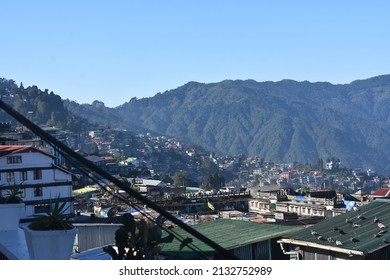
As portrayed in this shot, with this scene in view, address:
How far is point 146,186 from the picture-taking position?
38.2m

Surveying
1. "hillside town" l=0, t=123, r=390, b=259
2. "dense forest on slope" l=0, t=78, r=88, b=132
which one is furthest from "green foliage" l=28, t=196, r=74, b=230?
"dense forest on slope" l=0, t=78, r=88, b=132

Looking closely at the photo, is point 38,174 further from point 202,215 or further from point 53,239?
point 53,239

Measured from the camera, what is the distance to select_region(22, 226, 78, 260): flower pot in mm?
3182

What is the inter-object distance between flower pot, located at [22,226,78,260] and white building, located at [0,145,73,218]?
10.1 m

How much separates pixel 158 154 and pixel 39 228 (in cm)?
8810

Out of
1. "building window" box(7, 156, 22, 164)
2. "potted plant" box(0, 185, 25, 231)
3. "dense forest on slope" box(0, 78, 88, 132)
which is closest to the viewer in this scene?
"potted plant" box(0, 185, 25, 231)

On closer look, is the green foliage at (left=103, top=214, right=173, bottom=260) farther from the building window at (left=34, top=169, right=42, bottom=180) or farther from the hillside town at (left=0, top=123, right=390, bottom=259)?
the building window at (left=34, top=169, right=42, bottom=180)

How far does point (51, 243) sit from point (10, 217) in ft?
3.46

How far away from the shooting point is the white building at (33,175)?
13.6 metres

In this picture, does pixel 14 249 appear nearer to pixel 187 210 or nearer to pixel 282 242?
pixel 282 242

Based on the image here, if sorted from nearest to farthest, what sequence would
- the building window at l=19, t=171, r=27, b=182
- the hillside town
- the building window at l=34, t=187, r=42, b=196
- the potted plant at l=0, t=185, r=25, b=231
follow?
the potted plant at l=0, t=185, r=25, b=231 < the hillside town < the building window at l=19, t=171, r=27, b=182 < the building window at l=34, t=187, r=42, b=196

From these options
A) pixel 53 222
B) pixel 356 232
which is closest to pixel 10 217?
pixel 53 222

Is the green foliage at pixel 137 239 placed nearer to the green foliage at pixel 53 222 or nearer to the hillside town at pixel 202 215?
the hillside town at pixel 202 215
